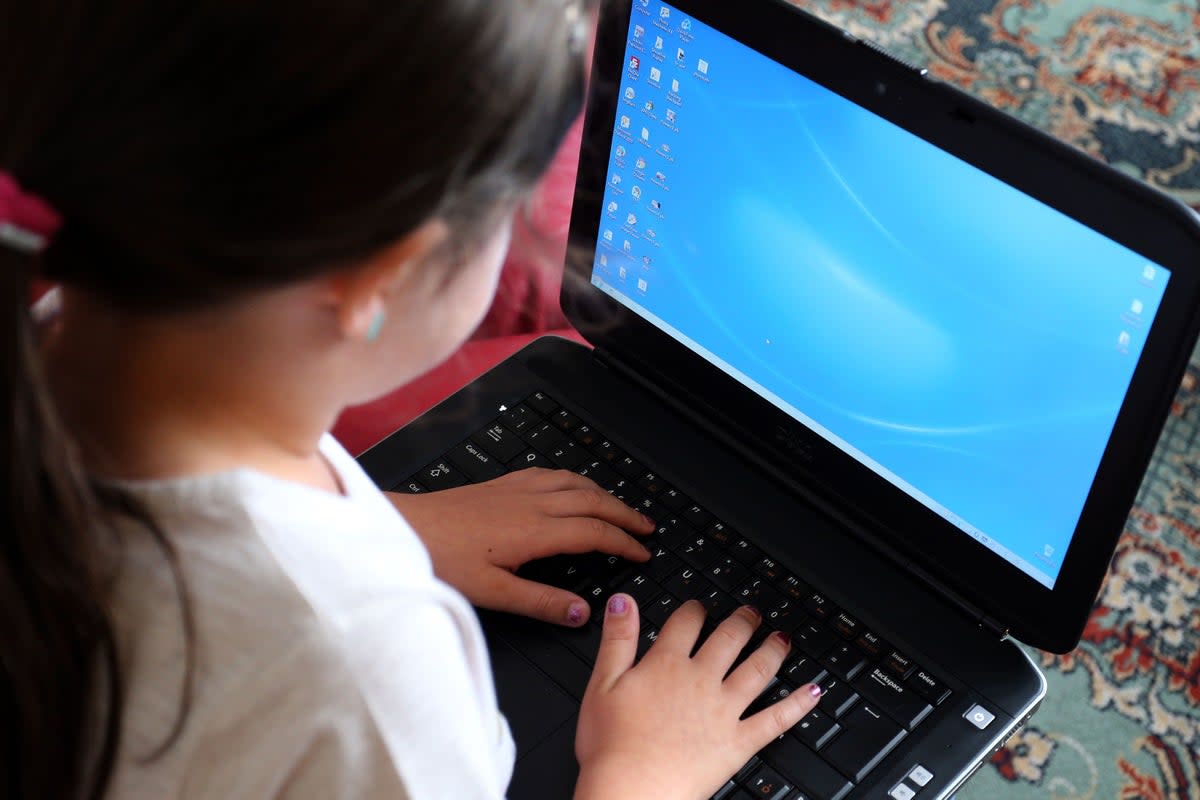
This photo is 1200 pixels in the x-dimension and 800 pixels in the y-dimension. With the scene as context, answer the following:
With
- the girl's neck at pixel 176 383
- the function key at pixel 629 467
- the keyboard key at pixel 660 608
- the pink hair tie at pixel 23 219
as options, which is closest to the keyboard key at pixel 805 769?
the keyboard key at pixel 660 608

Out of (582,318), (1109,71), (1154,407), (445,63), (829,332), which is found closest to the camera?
(445,63)

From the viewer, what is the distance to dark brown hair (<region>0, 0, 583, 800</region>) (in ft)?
1.34

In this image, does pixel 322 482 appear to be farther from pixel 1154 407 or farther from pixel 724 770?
pixel 1154 407

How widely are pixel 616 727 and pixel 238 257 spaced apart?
373mm

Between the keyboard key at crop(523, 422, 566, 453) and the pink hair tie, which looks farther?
the keyboard key at crop(523, 422, 566, 453)

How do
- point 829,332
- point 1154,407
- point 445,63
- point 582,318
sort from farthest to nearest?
1. point 582,318
2. point 829,332
3. point 1154,407
4. point 445,63

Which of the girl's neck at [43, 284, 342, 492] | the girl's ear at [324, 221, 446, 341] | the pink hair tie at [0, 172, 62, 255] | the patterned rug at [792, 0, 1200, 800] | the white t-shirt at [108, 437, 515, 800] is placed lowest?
the patterned rug at [792, 0, 1200, 800]

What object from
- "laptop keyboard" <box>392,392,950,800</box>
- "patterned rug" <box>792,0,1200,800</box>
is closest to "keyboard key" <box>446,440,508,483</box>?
"laptop keyboard" <box>392,392,950,800</box>

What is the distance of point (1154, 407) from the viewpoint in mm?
610

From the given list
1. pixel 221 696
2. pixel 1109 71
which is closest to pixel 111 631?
pixel 221 696

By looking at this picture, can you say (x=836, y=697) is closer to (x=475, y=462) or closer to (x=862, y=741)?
(x=862, y=741)

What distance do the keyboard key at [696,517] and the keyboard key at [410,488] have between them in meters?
0.17

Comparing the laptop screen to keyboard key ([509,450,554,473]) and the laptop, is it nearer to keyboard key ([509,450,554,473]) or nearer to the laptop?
the laptop

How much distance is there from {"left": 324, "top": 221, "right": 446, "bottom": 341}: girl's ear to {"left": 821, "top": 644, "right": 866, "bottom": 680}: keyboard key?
0.38 meters
